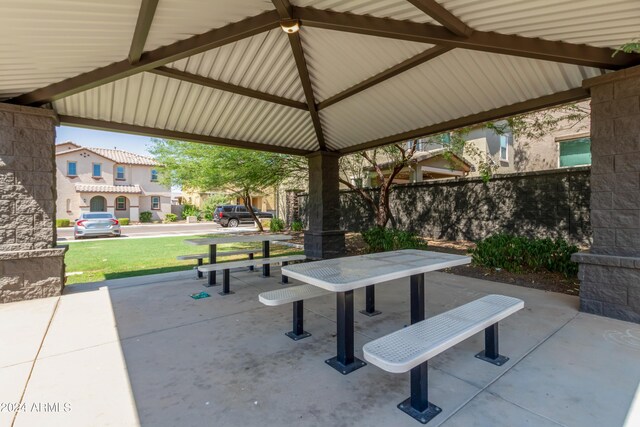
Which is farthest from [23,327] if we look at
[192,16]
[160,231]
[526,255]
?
[160,231]

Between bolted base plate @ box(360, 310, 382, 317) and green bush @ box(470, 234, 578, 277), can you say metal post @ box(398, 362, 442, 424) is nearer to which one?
bolted base plate @ box(360, 310, 382, 317)

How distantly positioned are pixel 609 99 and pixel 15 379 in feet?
23.2

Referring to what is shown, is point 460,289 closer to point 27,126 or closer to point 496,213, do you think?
point 496,213

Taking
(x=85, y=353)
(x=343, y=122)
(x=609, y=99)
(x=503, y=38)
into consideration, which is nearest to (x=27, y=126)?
(x=85, y=353)

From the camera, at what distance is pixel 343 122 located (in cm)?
705

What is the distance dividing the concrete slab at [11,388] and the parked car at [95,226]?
51.6ft

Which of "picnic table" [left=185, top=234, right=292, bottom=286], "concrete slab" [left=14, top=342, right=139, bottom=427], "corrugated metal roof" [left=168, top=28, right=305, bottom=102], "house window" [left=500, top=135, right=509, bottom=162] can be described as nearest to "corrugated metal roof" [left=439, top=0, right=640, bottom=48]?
"corrugated metal roof" [left=168, top=28, right=305, bottom=102]

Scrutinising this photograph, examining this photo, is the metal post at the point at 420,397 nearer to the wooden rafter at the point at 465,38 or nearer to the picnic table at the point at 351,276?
the picnic table at the point at 351,276

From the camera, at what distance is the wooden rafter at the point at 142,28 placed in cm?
294

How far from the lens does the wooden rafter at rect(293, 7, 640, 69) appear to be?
140 inches

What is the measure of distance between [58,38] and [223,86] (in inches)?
90.7

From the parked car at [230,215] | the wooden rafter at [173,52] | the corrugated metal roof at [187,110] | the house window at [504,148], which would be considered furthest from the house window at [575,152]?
the parked car at [230,215]

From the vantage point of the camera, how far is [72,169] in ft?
86.9

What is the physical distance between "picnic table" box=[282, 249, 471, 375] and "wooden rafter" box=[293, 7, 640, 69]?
2.55 m
